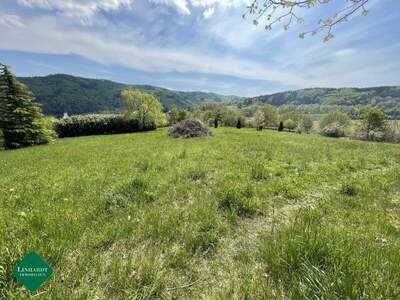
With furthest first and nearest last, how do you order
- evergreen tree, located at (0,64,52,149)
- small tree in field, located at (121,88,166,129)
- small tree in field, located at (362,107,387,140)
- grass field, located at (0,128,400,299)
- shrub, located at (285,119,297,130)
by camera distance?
shrub, located at (285,119,297,130) → small tree in field, located at (362,107,387,140) → small tree in field, located at (121,88,166,129) → evergreen tree, located at (0,64,52,149) → grass field, located at (0,128,400,299)

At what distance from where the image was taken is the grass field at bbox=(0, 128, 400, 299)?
233 cm

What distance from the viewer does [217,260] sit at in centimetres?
303

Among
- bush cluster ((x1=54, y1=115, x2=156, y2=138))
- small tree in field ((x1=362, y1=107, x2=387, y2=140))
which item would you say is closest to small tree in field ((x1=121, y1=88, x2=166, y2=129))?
bush cluster ((x1=54, y1=115, x2=156, y2=138))

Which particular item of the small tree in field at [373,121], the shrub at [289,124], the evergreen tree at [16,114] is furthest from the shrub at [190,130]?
the shrub at [289,124]

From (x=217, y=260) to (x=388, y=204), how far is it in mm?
4746

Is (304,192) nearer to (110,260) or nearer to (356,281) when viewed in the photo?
(356,281)

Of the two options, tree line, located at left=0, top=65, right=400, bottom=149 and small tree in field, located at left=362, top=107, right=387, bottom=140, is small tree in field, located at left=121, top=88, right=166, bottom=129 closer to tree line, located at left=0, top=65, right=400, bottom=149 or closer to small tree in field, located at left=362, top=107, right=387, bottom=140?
tree line, located at left=0, top=65, right=400, bottom=149

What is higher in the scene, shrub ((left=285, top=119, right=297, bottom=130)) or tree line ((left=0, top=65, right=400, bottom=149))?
tree line ((left=0, top=65, right=400, bottom=149))

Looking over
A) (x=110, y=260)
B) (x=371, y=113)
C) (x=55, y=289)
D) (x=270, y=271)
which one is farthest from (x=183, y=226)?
(x=371, y=113)

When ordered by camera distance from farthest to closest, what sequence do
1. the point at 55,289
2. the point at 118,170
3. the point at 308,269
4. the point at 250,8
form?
the point at 118,170 < the point at 250,8 < the point at 308,269 < the point at 55,289

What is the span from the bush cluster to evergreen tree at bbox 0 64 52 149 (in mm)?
10559

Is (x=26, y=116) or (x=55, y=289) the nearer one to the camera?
(x=55, y=289)

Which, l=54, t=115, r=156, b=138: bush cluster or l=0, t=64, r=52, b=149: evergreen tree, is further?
l=54, t=115, r=156, b=138: bush cluster

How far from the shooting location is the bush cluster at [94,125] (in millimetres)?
35938
